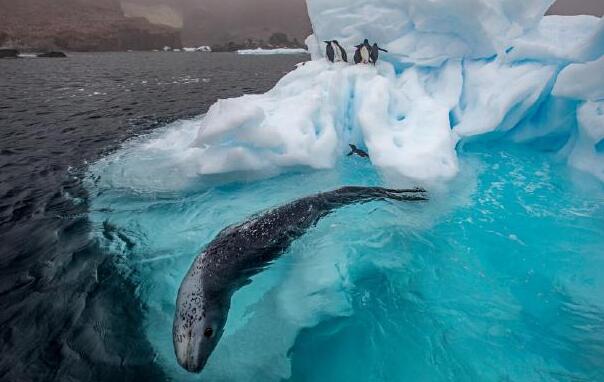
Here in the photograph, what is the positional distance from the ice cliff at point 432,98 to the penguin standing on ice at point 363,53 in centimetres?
38

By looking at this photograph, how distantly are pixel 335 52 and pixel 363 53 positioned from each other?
190 centimetres

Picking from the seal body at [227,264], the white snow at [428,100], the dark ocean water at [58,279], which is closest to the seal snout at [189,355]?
the seal body at [227,264]

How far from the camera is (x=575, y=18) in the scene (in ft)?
30.5

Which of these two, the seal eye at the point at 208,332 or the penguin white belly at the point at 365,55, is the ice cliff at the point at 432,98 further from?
the seal eye at the point at 208,332

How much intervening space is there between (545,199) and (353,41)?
7.12m

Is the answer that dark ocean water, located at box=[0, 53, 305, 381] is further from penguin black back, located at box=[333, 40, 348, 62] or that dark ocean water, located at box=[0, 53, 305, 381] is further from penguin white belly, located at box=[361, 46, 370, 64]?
penguin white belly, located at box=[361, 46, 370, 64]

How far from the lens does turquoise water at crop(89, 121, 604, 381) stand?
3045 mm

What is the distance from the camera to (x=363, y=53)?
9.62m

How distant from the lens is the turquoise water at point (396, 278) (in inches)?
120

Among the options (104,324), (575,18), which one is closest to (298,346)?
(104,324)

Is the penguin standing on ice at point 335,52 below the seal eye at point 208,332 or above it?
above

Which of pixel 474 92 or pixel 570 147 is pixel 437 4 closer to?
pixel 474 92

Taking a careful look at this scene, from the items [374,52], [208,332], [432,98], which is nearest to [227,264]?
[208,332]

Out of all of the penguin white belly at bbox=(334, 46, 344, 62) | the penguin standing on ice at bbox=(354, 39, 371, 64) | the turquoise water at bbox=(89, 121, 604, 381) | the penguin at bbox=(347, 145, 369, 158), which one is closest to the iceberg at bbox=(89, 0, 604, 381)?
the turquoise water at bbox=(89, 121, 604, 381)
